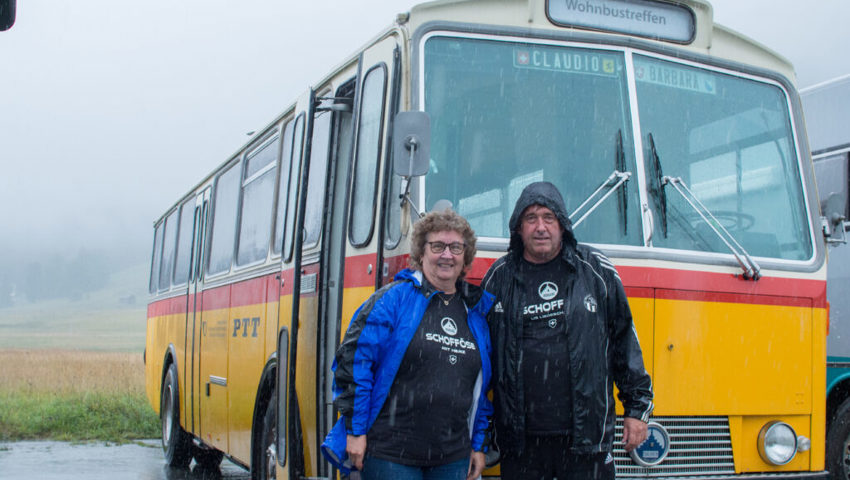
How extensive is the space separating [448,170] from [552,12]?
115cm

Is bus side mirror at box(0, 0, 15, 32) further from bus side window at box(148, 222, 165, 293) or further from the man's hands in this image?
bus side window at box(148, 222, 165, 293)

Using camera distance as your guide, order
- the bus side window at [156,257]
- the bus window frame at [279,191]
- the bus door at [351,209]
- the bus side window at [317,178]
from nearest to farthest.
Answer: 1. the bus door at [351,209]
2. the bus side window at [317,178]
3. the bus window frame at [279,191]
4. the bus side window at [156,257]

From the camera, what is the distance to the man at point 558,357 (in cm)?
413

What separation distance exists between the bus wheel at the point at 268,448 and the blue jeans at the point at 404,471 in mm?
2895

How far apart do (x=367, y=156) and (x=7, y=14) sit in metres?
2.11

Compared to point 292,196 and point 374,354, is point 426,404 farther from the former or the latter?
point 292,196

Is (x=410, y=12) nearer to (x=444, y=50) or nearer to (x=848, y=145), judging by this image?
(x=444, y=50)

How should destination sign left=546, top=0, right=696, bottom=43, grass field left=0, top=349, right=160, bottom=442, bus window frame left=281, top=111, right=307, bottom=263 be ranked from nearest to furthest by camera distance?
1. destination sign left=546, top=0, right=696, bottom=43
2. bus window frame left=281, top=111, right=307, bottom=263
3. grass field left=0, top=349, right=160, bottom=442

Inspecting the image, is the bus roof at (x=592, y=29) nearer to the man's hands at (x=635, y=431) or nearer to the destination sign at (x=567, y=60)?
the destination sign at (x=567, y=60)

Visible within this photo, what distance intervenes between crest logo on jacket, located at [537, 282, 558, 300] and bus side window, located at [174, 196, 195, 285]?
7950 millimetres

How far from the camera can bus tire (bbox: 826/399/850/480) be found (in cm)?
841

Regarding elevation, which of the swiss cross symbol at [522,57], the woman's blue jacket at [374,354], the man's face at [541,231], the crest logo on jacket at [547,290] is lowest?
the woman's blue jacket at [374,354]

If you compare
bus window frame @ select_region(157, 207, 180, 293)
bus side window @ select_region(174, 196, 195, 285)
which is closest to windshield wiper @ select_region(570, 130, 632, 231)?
bus side window @ select_region(174, 196, 195, 285)

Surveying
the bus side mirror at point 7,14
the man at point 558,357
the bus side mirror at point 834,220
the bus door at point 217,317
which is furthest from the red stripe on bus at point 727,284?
the bus door at point 217,317
